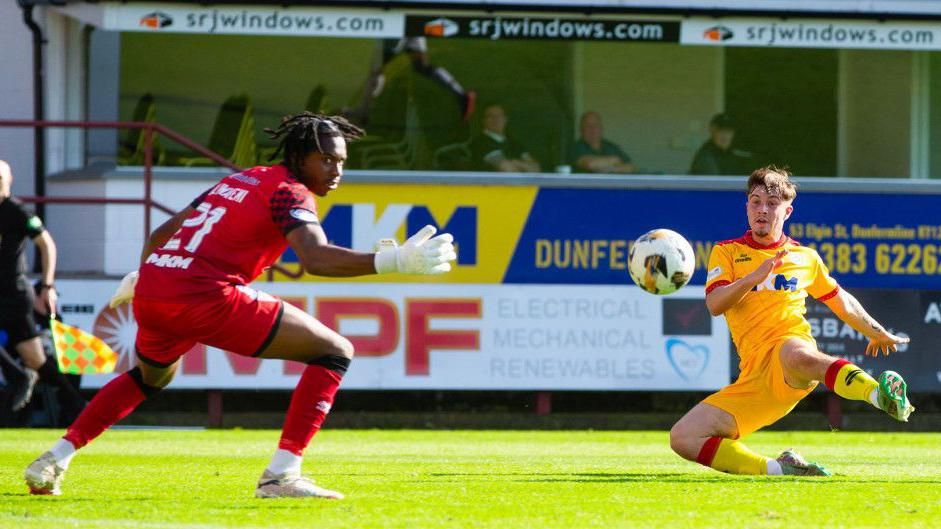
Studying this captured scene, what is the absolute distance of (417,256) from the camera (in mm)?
7008

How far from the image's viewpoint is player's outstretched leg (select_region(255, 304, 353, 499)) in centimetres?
737

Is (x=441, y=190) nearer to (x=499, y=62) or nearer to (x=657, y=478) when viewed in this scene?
(x=499, y=62)

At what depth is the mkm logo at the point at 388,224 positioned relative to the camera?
54.1ft

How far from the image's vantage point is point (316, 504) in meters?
7.23

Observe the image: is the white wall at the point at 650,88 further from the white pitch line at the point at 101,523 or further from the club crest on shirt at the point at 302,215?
the white pitch line at the point at 101,523

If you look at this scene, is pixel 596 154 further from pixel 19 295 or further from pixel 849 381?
pixel 849 381

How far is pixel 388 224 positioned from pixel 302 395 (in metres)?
9.25

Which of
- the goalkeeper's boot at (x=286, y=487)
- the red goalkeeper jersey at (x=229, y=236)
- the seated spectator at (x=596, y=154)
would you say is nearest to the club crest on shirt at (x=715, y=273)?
the red goalkeeper jersey at (x=229, y=236)

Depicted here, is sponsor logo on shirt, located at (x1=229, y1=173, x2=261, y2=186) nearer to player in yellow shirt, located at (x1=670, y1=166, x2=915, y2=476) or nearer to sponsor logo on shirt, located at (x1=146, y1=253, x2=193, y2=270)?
sponsor logo on shirt, located at (x1=146, y1=253, x2=193, y2=270)

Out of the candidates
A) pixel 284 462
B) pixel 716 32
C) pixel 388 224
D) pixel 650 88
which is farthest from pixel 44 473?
pixel 650 88

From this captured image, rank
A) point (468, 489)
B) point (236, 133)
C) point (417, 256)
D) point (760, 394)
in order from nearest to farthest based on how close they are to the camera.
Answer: point (417, 256) → point (468, 489) → point (760, 394) → point (236, 133)

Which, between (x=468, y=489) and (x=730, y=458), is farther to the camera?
(x=730, y=458)

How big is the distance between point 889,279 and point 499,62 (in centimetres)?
542

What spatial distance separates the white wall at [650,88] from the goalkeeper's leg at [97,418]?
12529 millimetres
